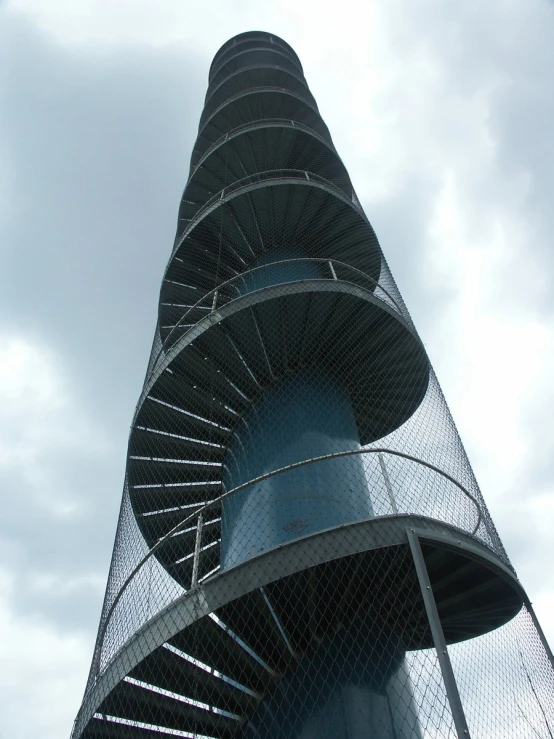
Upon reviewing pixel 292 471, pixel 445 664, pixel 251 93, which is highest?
pixel 251 93

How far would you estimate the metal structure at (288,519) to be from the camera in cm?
451

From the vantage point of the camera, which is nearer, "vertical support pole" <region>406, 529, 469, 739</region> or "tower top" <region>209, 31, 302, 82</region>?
"vertical support pole" <region>406, 529, 469, 739</region>

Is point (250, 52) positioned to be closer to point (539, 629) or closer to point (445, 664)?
point (539, 629)

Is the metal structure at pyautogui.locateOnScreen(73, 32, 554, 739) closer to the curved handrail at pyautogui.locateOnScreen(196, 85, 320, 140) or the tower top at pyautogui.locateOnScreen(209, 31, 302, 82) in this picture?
the curved handrail at pyautogui.locateOnScreen(196, 85, 320, 140)

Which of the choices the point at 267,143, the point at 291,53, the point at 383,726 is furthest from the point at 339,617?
the point at 291,53

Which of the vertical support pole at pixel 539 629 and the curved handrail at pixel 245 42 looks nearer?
the vertical support pole at pixel 539 629

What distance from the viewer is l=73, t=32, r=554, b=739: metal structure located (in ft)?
14.8

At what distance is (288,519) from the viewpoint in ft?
18.0

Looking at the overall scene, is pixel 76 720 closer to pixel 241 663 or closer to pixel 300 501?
pixel 241 663

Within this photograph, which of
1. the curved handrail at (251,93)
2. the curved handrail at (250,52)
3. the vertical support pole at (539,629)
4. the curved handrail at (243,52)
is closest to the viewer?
the vertical support pole at (539,629)

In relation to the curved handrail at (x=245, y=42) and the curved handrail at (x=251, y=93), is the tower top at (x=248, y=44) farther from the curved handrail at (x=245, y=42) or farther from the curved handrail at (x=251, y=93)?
the curved handrail at (x=251, y=93)

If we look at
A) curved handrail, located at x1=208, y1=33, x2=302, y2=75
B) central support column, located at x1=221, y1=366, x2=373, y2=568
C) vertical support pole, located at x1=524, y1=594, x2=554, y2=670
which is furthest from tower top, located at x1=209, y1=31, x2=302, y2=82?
vertical support pole, located at x1=524, y1=594, x2=554, y2=670

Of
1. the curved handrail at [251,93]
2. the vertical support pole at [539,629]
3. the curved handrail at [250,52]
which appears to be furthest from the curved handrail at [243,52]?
the vertical support pole at [539,629]

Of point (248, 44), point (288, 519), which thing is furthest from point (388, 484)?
point (248, 44)
